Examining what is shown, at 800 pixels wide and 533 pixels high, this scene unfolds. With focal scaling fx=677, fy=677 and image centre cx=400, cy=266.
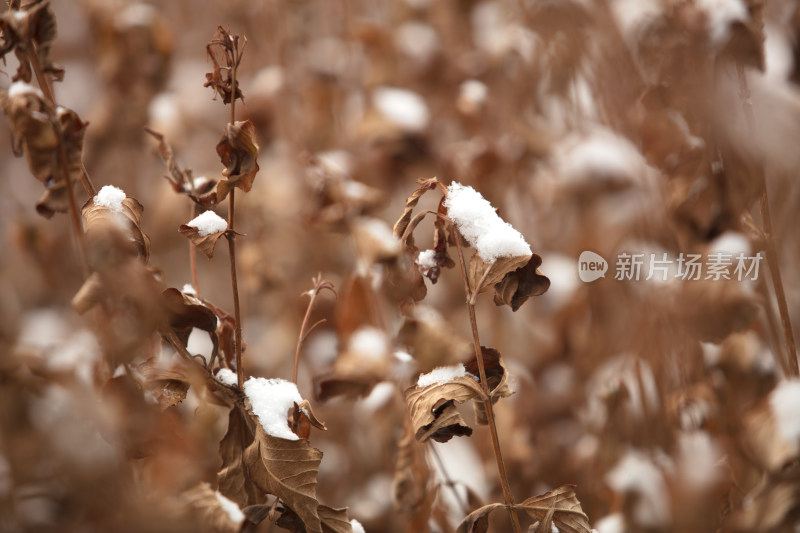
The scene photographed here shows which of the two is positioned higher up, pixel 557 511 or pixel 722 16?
pixel 722 16

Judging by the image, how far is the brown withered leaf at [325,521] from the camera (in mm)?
515

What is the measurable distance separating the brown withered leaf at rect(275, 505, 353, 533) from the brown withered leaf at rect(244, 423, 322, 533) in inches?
0.7

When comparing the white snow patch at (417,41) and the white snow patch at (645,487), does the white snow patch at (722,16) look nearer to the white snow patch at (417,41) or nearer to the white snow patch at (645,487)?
the white snow patch at (645,487)

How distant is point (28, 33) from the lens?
456 mm

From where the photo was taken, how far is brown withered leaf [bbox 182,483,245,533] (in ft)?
1.52

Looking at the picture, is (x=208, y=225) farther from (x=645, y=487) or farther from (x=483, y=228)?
(x=645, y=487)

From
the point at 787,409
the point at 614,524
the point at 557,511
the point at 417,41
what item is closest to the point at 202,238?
the point at 557,511

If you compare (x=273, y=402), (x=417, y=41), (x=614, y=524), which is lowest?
(x=614, y=524)

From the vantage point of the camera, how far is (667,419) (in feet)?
2.91

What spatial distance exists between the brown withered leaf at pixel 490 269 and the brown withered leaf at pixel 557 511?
161 millimetres

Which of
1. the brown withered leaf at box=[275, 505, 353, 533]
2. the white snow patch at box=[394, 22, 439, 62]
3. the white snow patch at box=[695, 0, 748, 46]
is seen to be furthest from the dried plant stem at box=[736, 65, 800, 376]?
the white snow patch at box=[394, 22, 439, 62]

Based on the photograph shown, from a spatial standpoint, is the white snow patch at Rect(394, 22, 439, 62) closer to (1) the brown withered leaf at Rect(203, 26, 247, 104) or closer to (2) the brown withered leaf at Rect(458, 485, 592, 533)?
(1) the brown withered leaf at Rect(203, 26, 247, 104)

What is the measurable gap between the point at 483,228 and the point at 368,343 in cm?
39

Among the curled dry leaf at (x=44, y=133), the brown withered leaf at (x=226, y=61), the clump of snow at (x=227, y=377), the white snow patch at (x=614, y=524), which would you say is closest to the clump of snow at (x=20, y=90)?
the curled dry leaf at (x=44, y=133)
